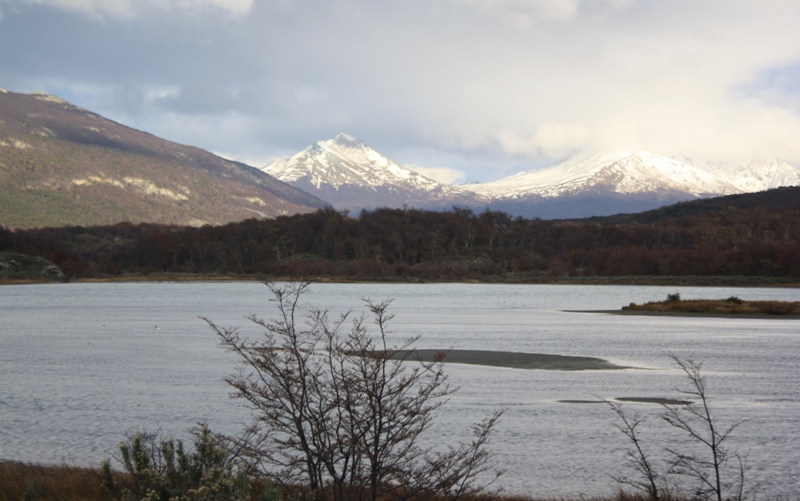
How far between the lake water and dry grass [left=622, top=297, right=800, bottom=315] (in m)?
9.90

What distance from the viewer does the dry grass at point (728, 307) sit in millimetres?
47594

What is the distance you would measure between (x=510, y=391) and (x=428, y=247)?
133 metres

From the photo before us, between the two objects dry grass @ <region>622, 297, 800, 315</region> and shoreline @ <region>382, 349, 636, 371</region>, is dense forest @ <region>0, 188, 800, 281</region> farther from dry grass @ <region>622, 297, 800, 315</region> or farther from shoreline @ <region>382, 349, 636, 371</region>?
shoreline @ <region>382, 349, 636, 371</region>

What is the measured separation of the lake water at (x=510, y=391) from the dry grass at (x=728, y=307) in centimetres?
990

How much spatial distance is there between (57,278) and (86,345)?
104043 millimetres

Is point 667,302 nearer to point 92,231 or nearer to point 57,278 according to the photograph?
point 57,278

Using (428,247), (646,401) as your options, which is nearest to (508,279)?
(428,247)

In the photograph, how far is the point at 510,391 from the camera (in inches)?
717

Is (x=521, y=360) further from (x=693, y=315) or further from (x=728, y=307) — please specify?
(x=728, y=307)

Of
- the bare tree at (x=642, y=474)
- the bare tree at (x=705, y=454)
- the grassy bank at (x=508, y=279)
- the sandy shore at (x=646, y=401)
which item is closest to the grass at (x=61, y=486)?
the bare tree at (x=642, y=474)

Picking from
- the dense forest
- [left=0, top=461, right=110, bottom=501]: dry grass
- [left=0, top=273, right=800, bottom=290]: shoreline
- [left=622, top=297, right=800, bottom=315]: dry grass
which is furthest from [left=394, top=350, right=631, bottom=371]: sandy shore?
the dense forest

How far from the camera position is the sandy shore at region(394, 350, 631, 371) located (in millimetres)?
22859

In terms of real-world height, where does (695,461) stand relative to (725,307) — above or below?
below

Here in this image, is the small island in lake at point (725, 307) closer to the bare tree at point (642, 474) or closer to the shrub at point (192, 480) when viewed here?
the bare tree at point (642, 474)
